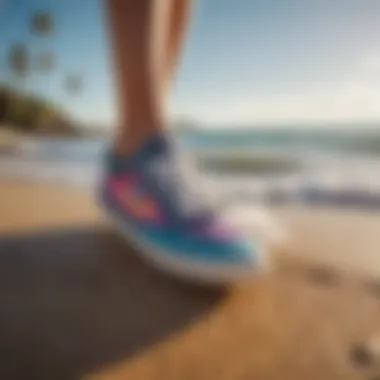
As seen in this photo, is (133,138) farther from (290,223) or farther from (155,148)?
(290,223)

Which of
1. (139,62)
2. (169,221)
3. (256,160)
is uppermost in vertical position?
(139,62)

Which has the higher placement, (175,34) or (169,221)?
(175,34)

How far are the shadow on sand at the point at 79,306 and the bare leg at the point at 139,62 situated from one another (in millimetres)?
139

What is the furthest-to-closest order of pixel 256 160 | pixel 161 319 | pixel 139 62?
1. pixel 256 160
2. pixel 139 62
3. pixel 161 319

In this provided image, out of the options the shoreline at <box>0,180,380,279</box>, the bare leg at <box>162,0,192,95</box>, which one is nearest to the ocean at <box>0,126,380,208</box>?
the shoreline at <box>0,180,380,279</box>

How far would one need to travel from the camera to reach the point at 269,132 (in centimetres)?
128

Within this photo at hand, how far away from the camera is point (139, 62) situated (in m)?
0.59

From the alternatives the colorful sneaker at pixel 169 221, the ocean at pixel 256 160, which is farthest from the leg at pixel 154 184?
the ocean at pixel 256 160

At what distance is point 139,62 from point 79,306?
0.26m

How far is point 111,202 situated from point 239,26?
2.65ft

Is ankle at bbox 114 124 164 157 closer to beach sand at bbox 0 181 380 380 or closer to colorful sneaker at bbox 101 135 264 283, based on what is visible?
colorful sneaker at bbox 101 135 264 283

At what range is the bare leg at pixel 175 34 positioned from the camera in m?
0.68

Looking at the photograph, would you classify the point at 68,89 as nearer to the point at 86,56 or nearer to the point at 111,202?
the point at 86,56

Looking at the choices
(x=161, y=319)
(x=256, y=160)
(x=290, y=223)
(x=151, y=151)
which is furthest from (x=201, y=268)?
(x=256, y=160)
